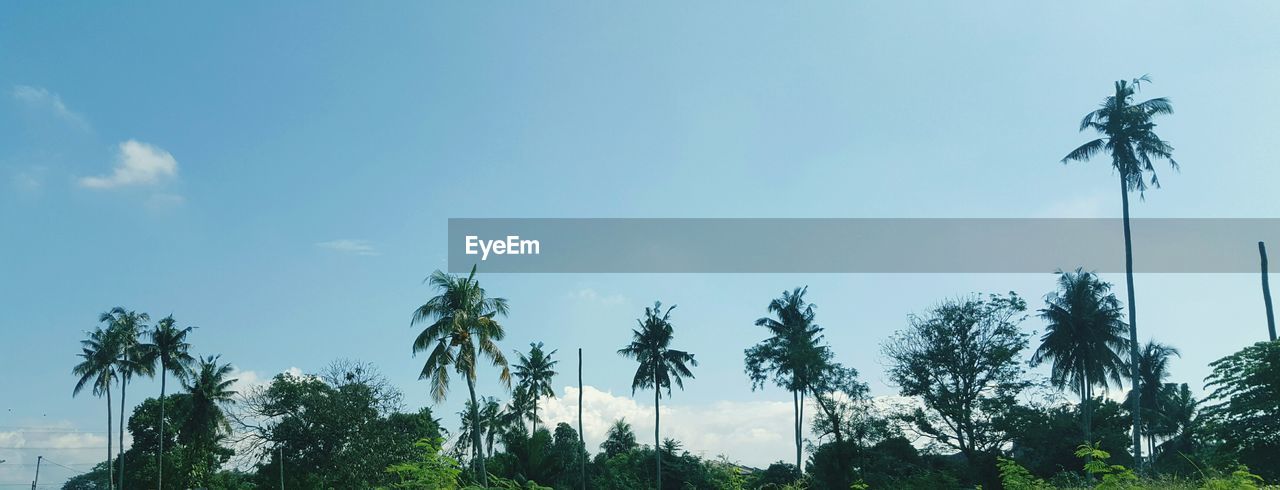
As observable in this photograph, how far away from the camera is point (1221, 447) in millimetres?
29406

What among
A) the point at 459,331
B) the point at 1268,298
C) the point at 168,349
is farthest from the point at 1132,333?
the point at 168,349

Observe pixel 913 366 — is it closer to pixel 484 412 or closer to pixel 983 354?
pixel 983 354

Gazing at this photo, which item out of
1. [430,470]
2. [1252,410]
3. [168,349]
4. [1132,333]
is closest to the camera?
[430,470]

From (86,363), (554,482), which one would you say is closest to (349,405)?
(554,482)

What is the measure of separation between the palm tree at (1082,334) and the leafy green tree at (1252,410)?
64.8ft

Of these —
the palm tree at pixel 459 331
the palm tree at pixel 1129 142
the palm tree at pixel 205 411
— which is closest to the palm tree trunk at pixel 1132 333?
the palm tree at pixel 1129 142

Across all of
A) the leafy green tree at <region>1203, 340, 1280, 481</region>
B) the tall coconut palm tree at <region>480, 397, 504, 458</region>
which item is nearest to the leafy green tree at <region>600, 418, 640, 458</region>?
the tall coconut palm tree at <region>480, 397, 504, 458</region>

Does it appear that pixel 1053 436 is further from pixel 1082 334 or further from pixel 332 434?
pixel 332 434

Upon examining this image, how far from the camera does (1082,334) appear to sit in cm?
5038

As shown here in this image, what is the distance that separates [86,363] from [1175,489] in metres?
62.8

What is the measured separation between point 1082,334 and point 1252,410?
22.5m

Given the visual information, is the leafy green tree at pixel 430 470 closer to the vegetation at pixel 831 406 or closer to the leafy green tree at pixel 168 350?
the vegetation at pixel 831 406

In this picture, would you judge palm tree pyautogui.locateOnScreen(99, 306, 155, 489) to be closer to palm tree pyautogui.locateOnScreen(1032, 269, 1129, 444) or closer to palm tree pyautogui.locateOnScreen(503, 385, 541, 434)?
palm tree pyautogui.locateOnScreen(503, 385, 541, 434)

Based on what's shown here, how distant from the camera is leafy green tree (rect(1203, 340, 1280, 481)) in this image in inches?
1099
